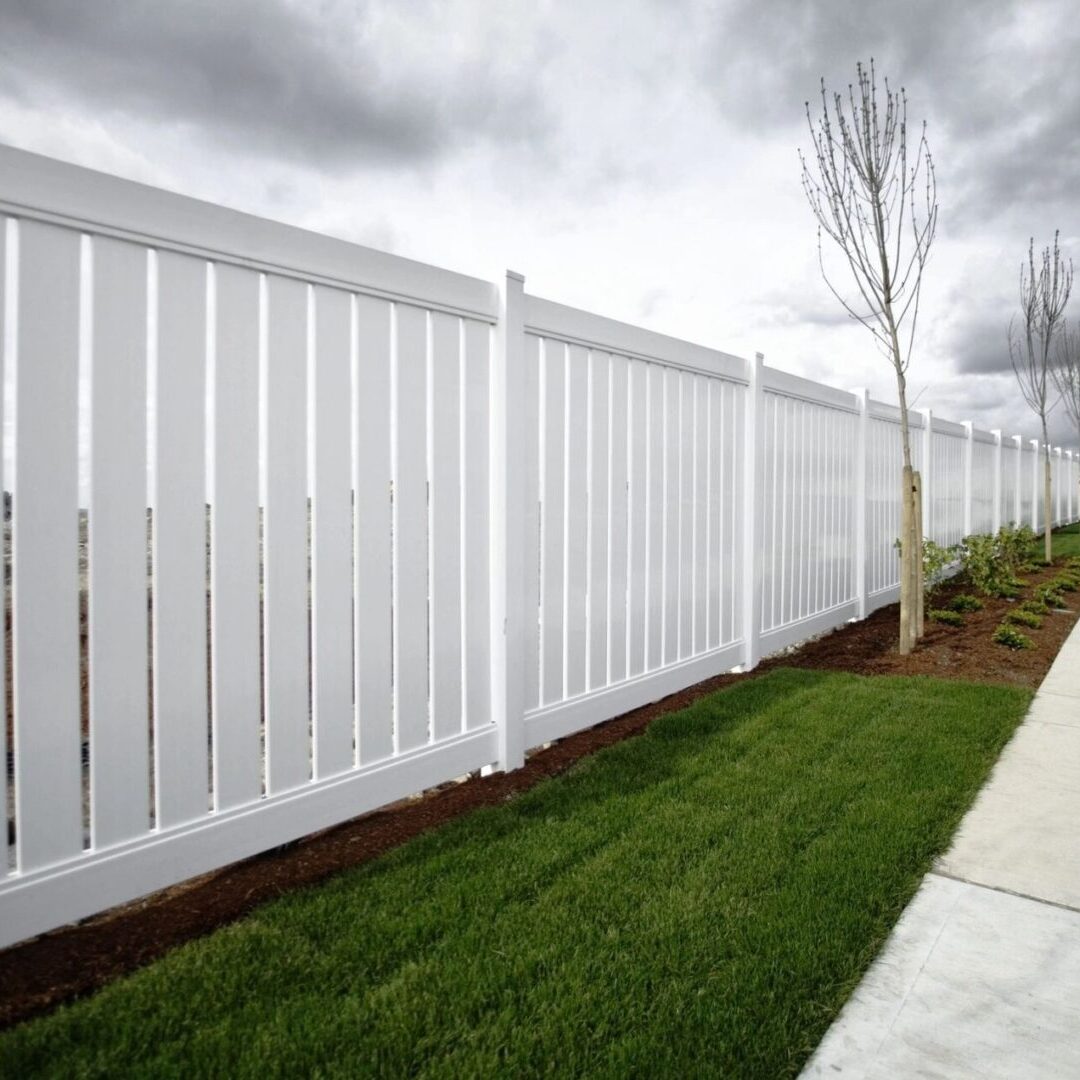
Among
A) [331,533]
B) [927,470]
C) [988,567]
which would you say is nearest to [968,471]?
[927,470]

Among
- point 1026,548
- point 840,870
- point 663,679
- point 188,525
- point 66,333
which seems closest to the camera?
point 66,333

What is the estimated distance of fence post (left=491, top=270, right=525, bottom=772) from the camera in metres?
3.03

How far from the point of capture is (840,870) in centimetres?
233

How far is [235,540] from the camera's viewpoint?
7.27 ft

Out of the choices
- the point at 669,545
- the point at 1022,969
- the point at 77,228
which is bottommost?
the point at 1022,969

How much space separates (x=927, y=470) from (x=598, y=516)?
630cm

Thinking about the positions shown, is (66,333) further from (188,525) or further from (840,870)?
(840,870)

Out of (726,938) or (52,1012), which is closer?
(52,1012)

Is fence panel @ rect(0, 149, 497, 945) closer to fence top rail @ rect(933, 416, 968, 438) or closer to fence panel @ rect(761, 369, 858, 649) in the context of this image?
fence panel @ rect(761, 369, 858, 649)

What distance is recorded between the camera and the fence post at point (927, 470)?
832 cm

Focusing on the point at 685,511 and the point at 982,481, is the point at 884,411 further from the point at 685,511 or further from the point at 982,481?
the point at 982,481

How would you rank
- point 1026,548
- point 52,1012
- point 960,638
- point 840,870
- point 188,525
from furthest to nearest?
point 1026,548 < point 960,638 < point 840,870 < point 188,525 < point 52,1012

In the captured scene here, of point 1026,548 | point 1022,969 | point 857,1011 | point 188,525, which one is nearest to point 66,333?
point 188,525

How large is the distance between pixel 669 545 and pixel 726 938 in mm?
2403
